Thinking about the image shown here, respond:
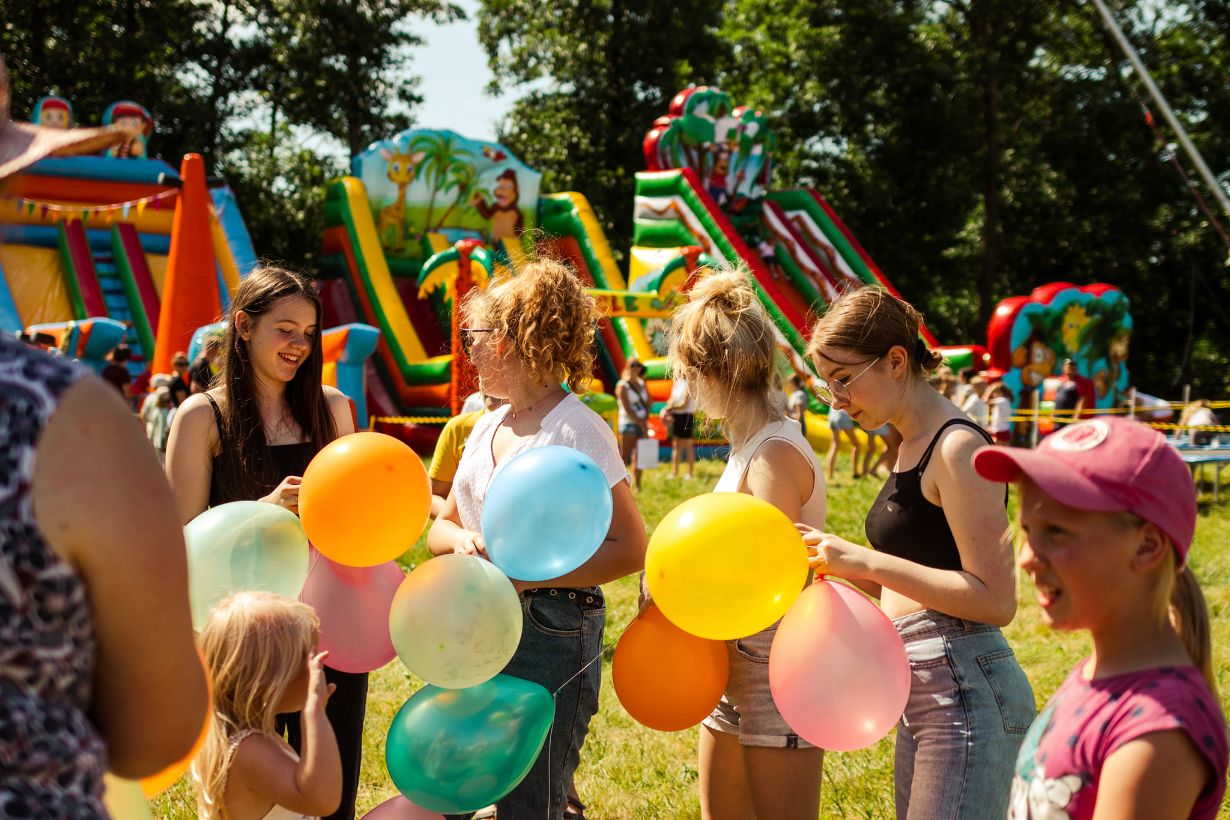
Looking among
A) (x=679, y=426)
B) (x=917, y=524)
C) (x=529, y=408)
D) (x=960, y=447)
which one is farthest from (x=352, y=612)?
(x=679, y=426)

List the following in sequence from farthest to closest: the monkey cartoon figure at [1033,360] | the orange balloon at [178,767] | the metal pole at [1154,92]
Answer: the monkey cartoon figure at [1033,360] < the metal pole at [1154,92] < the orange balloon at [178,767]

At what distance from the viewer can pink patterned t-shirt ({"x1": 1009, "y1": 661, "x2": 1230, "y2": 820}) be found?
1418 mm

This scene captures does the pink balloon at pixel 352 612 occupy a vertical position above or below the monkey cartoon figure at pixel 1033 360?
above

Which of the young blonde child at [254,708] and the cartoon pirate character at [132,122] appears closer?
the young blonde child at [254,708]

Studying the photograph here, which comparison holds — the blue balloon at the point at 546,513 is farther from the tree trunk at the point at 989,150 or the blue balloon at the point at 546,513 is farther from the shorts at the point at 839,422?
the tree trunk at the point at 989,150

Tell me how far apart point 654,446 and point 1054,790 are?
8.10 metres

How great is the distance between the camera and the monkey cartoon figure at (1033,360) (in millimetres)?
15688

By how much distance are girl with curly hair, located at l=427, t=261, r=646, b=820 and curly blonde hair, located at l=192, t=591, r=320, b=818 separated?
1.65ft

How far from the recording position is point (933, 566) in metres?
2.32

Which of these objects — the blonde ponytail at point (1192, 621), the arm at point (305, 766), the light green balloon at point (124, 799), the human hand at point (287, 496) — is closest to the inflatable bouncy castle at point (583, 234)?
the human hand at point (287, 496)

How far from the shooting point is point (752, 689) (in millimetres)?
2553

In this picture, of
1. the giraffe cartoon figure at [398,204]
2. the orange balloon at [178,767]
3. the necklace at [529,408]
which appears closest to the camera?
the orange balloon at [178,767]

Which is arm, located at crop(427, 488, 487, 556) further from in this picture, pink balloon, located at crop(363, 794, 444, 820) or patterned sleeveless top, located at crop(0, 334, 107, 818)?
patterned sleeveless top, located at crop(0, 334, 107, 818)

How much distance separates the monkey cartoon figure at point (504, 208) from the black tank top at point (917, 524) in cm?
1435
